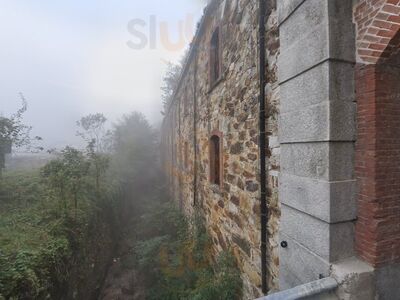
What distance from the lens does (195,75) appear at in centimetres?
762

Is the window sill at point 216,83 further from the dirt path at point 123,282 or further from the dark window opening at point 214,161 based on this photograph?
the dirt path at point 123,282

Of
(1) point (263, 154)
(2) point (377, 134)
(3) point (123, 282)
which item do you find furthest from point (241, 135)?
(3) point (123, 282)

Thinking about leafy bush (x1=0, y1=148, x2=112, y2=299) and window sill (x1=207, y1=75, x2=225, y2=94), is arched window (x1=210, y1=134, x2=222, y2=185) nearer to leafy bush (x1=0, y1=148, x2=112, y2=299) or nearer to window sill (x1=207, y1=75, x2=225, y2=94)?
window sill (x1=207, y1=75, x2=225, y2=94)

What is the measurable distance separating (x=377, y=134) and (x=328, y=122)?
1.35 feet

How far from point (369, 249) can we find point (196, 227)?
16.4 feet

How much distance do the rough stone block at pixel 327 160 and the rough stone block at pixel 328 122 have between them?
67 millimetres

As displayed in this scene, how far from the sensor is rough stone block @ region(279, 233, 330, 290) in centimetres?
248

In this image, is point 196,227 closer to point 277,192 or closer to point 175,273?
point 175,273

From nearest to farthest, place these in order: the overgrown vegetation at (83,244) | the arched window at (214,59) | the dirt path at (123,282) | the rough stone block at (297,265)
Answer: the rough stone block at (297,265) → the overgrown vegetation at (83,244) → the arched window at (214,59) → the dirt path at (123,282)

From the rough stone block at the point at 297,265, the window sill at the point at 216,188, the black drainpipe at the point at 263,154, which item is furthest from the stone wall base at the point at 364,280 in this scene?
the window sill at the point at 216,188

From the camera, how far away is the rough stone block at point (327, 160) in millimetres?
2320

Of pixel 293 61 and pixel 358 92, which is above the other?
pixel 293 61

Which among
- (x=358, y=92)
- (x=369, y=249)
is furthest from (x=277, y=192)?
(x=358, y=92)

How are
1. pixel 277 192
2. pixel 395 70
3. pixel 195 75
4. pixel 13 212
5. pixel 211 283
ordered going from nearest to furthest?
pixel 395 70 < pixel 277 192 < pixel 211 283 < pixel 13 212 < pixel 195 75
